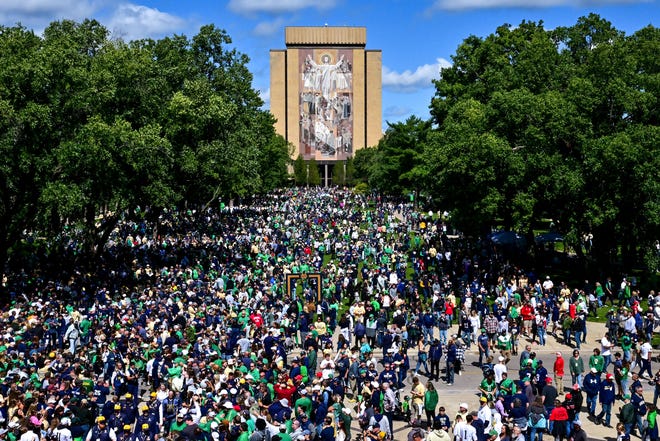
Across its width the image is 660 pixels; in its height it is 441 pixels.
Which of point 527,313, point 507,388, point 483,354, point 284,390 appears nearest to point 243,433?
point 284,390

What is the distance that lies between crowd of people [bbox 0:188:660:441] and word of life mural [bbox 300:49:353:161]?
8914 cm

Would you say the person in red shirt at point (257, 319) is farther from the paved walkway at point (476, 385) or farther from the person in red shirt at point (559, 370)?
the person in red shirt at point (559, 370)

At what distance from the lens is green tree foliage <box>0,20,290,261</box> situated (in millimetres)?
28078

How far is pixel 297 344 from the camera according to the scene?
80.0ft

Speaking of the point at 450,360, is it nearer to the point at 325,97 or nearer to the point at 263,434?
the point at 263,434

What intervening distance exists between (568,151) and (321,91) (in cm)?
10114

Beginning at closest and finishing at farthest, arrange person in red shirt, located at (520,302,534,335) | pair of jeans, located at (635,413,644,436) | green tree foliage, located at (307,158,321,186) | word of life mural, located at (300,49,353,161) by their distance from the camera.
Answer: pair of jeans, located at (635,413,644,436) → person in red shirt, located at (520,302,534,335) → green tree foliage, located at (307,158,321,186) → word of life mural, located at (300,49,353,161)

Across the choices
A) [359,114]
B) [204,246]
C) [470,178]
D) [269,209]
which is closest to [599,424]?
[470,178]

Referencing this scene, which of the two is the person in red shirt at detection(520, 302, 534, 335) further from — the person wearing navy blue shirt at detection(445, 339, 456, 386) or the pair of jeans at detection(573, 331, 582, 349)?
the person wearing navy blue shirt at detection(445, 339, 456, 386)

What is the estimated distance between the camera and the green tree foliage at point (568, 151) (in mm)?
29109

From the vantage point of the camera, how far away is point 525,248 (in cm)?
3809

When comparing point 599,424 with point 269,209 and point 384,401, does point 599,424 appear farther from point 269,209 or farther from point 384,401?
point 269,209

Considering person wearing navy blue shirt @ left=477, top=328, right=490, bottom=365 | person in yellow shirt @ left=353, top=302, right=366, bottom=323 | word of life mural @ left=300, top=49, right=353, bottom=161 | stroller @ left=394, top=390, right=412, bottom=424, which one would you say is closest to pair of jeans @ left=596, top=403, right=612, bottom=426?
stroller @ left=394, top=390, right=412, bottom=424

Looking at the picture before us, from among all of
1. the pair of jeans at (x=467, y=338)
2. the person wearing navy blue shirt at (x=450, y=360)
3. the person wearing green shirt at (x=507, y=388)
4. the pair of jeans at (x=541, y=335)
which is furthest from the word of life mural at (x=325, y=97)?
the person wearing green shirt at (x=507, y=388)
